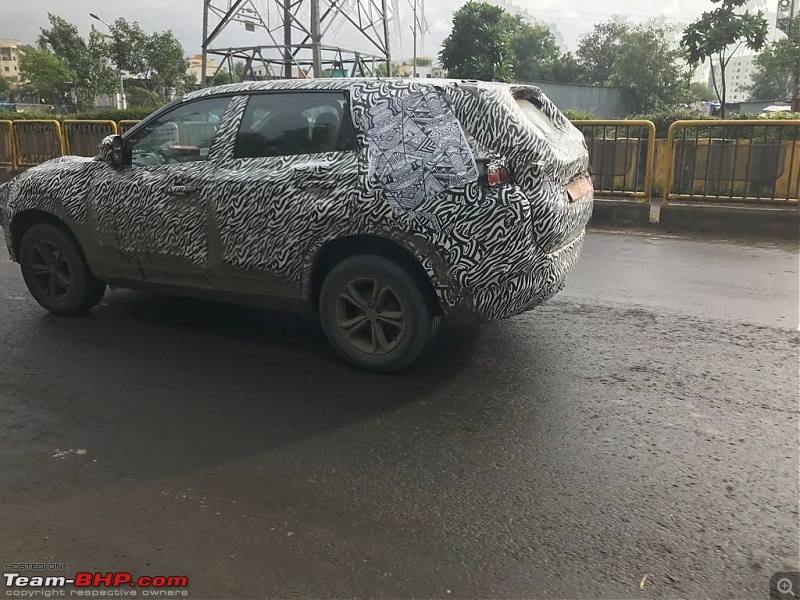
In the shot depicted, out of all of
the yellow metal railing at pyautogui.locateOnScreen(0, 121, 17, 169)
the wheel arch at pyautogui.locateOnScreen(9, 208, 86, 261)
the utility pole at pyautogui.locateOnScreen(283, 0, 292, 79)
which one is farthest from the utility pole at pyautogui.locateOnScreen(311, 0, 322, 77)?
the wheel arch at pyautogui.locateOnScreen(9, 208, 86, 261)

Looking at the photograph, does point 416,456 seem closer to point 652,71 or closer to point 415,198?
point 415,198

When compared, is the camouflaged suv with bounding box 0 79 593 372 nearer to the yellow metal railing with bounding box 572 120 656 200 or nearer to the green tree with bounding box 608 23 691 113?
the yellow metal railing with bounding box 572 120 656 200

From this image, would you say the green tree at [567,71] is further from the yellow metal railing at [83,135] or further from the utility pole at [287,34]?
the yellow metal railing at [83,135]

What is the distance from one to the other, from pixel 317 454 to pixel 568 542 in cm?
128

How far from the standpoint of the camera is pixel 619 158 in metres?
10.0

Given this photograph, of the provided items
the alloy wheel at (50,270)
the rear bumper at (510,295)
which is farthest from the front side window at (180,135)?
the rear bumper at (510,295)

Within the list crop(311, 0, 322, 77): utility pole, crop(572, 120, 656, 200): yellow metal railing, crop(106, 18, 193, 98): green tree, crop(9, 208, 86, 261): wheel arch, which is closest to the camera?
crop(9, 208, 86, 261): wheel arch

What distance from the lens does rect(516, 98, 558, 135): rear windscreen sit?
4.35 meters

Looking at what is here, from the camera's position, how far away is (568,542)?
2.69m

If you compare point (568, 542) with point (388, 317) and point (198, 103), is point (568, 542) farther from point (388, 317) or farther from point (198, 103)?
point (198, 103)

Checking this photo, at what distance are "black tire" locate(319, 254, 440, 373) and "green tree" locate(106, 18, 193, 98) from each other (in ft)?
151

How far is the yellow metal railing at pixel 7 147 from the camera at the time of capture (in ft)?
46.2

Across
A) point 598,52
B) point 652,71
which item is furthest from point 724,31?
point 598,52

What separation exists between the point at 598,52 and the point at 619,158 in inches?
2555
